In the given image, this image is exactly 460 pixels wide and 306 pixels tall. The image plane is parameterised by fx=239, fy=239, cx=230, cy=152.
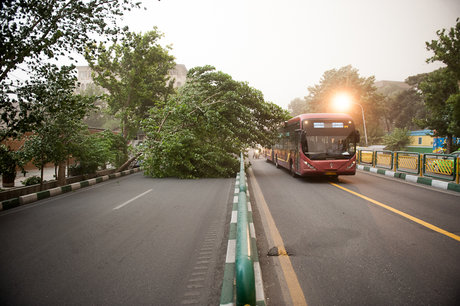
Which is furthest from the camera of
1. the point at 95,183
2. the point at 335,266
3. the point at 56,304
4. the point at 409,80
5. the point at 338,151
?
the point at 409,80

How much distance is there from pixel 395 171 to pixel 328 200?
8.26 m

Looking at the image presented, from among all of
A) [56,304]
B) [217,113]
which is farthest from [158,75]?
[56,304]

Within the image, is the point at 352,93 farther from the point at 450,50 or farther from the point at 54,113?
the point at 54,113

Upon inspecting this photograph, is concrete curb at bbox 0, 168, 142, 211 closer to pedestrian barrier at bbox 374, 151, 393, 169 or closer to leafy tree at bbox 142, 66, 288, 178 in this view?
leafy tree at bbox 142, 66, 288, 178

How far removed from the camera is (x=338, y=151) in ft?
32.7

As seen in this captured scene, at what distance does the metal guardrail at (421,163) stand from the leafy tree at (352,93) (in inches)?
1026

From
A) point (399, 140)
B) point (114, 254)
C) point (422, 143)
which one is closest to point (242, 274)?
point (114, 254)

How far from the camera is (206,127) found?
38.1ft

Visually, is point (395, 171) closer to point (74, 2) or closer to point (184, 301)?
point (184, 301)

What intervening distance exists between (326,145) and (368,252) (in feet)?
23.2

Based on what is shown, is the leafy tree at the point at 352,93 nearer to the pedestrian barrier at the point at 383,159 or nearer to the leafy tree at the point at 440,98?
the leafy tree at the point at 440,98

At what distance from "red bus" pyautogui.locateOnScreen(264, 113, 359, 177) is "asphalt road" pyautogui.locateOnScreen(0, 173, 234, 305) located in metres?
4.88

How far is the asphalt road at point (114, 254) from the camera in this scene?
8.60 ft

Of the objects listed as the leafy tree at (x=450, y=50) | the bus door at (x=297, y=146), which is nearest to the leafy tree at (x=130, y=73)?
the bus door at (x=297, y=146)
